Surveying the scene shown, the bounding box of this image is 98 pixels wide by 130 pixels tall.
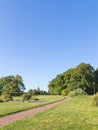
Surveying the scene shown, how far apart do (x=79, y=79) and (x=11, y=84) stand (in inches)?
1108

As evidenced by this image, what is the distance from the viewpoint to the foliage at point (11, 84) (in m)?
80.7

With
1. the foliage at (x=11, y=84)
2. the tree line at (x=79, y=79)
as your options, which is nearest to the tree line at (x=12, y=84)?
the foliage at (x=11, y=84)

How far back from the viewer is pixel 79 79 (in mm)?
67250

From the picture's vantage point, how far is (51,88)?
265 feet

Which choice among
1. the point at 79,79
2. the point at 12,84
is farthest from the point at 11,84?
the point at 79,79

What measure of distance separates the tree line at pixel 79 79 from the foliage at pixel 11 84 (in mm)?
16695

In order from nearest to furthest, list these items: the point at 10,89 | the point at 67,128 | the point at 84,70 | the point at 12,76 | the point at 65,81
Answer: the point at 67,128 → the point at 84,70 → the point at 65,81 → the point at 10,89 → the point at 12,76

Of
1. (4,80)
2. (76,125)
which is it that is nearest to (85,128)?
(76,125)

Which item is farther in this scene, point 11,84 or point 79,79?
point 11,84

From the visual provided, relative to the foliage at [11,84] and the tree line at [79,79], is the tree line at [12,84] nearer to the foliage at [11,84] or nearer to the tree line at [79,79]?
the foliage at [11,84]

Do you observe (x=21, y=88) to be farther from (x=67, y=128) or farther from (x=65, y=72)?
(x=67, y=128)

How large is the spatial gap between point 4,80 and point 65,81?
25.3 metres

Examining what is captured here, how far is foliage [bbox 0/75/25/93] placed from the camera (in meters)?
80.7

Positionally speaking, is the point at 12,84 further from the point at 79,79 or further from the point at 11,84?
the point at 79,79
